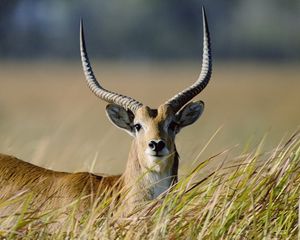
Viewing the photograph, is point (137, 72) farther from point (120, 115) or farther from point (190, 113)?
point (120, 115)

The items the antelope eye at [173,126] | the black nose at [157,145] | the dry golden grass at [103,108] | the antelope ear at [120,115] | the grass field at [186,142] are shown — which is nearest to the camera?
the grass field at [186,142]

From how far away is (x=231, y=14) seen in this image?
210 feet

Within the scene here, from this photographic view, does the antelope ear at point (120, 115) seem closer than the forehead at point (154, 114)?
No

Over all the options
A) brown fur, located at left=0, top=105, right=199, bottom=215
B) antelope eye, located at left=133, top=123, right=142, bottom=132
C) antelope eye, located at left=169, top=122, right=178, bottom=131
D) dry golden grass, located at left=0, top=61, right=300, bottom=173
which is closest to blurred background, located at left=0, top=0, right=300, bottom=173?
dry golden grass, located at left=0, top=61, right=300, bottom=173

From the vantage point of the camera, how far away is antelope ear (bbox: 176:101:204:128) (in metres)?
11.0

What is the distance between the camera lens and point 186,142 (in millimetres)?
13984

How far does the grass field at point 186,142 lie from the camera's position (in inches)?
328

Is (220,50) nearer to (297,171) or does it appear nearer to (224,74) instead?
(224,74)

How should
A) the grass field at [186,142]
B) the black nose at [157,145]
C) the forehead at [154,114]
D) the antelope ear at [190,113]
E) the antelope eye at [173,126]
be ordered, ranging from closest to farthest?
the grass field at [186,142], the black nose at [157,145], the forehead at [154,114], the antelope eye at [173,126], the antelope ear at [190,113]

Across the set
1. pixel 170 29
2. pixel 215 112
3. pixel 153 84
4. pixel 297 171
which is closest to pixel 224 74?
pixel 153 84

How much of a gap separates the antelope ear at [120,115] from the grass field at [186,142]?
1.77 feet

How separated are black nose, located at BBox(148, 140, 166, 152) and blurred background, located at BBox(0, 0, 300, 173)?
0.26 m

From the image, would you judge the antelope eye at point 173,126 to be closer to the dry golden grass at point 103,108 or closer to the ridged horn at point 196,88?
the ridged horn at point 196,88

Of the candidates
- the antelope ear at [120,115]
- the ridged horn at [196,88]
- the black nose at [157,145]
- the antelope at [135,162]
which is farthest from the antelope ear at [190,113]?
the black nose at [157,145]
